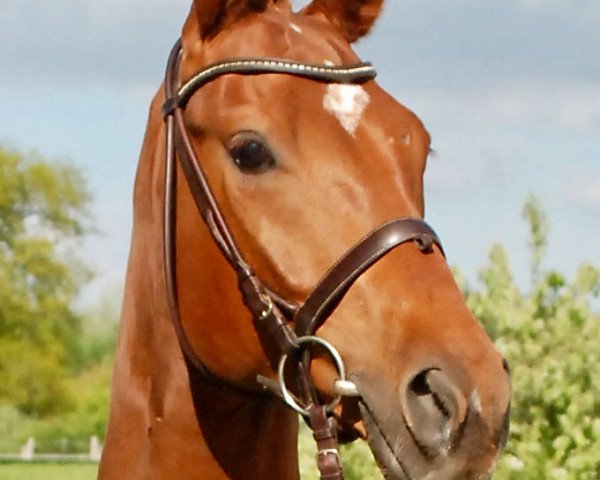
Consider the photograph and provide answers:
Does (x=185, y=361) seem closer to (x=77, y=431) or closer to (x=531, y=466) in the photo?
(x=531, y=466)

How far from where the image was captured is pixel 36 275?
1540 inches

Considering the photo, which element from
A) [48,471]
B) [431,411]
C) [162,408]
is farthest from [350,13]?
[48,471]

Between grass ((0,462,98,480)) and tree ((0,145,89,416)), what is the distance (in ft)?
11.8

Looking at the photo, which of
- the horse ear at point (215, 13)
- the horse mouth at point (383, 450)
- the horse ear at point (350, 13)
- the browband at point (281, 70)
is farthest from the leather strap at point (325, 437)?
the horse ear at point (350, 13)

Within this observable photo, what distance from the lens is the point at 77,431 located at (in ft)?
149

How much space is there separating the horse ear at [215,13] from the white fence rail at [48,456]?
120 feet

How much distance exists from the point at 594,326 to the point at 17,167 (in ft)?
118

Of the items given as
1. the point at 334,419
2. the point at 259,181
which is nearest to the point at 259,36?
the point at 259,181

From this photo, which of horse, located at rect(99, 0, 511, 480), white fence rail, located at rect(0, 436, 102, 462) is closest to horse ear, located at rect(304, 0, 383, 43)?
horse, located at rect(99, 0, 511, 480)

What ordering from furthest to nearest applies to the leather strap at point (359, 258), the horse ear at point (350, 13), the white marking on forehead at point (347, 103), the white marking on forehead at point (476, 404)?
the horse ear at point (350, 13) → the white marking on forehead at point (347, 103) → the leather strap at point (359, 258) → the white marking on forehead at point (476, 404)

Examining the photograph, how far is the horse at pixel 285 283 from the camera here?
3.04m

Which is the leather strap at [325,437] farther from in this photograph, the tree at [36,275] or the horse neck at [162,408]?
the tree at [36,275]

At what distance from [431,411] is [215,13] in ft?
4.89

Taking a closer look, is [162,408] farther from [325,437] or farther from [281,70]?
[281,70]
